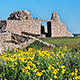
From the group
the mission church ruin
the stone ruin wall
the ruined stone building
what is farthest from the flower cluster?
the stone ruin wall

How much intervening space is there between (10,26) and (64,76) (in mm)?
23006

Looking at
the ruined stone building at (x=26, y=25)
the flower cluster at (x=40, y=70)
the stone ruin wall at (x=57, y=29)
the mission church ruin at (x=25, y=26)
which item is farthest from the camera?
the stone ruin wall at (x=57, y=29)

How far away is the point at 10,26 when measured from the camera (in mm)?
28984

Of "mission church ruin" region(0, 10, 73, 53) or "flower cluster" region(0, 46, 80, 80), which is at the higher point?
"mission church ruin" region(0, 10, 73, 53)

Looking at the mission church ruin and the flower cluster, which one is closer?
the flower cluster

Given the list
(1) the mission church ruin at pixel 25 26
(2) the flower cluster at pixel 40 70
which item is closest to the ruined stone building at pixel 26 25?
(1) the mission church ruin at pixel 25 26

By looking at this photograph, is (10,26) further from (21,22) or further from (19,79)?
(19,79)

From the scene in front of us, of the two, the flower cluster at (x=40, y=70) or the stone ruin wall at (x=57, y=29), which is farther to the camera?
the stone ruin wall at (x=57, y=29)

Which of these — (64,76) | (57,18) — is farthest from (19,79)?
(57,18)

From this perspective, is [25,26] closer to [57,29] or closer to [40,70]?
[57,29]

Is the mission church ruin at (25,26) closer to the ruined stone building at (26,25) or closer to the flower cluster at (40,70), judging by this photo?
the ruined stone building at (26,25)

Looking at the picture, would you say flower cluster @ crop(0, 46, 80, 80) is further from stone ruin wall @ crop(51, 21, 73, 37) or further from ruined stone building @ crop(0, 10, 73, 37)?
stone ruin wall @ crop(51, 21, 73, 37)

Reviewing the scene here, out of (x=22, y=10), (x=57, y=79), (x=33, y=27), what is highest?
(x=22, y=10)

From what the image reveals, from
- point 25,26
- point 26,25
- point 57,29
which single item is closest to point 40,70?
→ point 25,26
